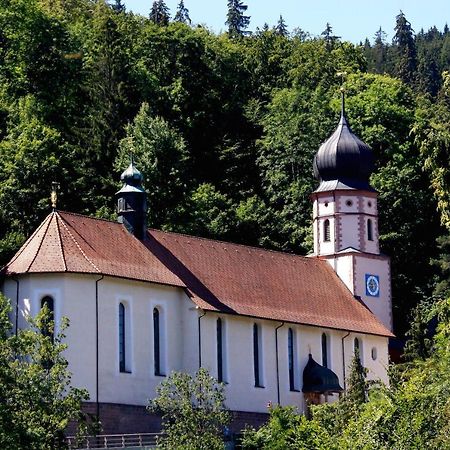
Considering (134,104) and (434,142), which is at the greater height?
(134,104)

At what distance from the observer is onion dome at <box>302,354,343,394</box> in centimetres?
7131

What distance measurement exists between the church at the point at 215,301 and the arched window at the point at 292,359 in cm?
4

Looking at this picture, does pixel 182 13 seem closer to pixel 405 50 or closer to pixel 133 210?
pixel 405 50

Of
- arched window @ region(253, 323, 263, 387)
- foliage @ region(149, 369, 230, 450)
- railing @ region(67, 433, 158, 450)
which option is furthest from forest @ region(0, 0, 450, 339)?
foliage @ region(149, 369, 230, 450)

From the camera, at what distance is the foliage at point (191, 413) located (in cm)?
5288

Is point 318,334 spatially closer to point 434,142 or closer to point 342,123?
point 342,123

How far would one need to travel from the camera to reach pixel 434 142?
→ 47.3m

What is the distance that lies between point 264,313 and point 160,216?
15.6 metres

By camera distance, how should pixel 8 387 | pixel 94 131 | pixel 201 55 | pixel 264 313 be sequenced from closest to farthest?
1. pixel 8 387
2. pixel 264 313
3. pixel 94 131
4. pixel 201 55

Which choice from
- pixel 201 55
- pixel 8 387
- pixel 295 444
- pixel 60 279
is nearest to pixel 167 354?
pixel 60 279

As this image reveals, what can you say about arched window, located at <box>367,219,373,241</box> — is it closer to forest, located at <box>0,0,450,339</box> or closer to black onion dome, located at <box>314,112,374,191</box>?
black onion dome, located at <box>314,112,374,191</box>

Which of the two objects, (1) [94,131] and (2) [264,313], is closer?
(2) [264,313]

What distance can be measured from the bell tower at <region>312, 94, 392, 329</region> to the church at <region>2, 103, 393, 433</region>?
1.7 inches

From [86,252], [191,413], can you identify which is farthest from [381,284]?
[191,413]
